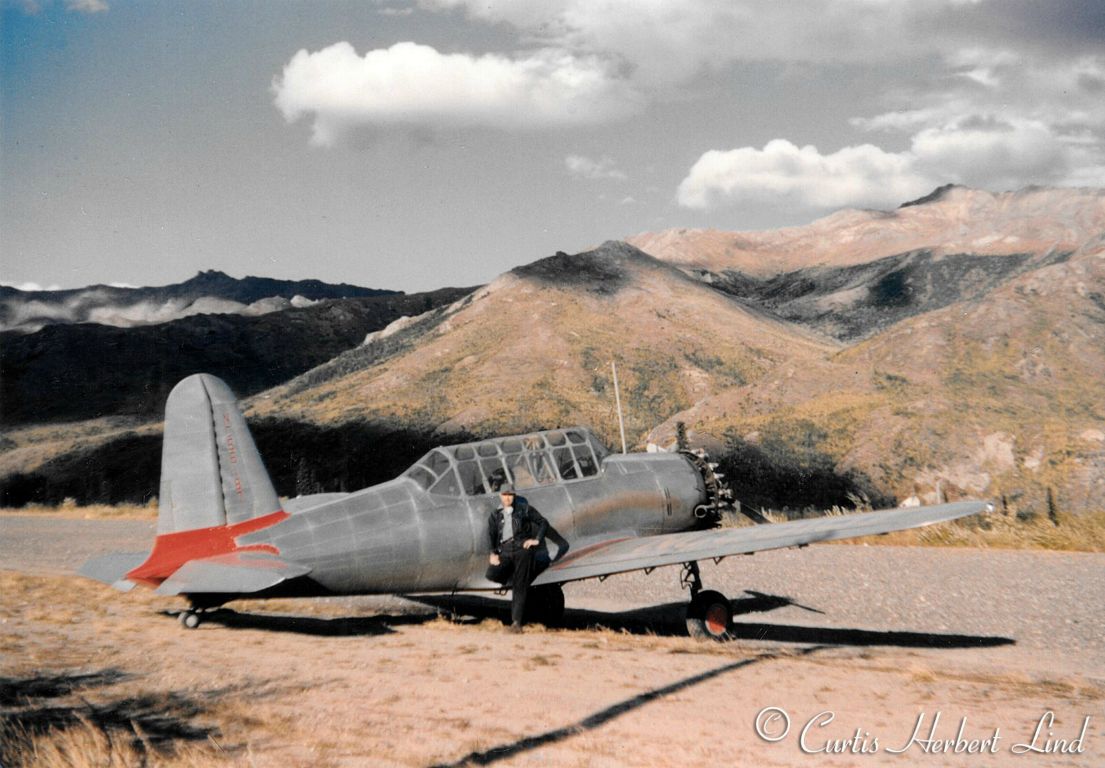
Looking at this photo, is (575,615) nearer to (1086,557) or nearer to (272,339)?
(1086,557)

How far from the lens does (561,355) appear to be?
182 ft

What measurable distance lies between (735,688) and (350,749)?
372cm

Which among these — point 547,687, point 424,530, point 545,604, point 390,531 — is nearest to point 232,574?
point 390,531

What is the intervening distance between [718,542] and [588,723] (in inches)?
204

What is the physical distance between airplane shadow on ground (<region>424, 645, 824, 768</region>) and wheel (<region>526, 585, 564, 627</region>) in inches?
148

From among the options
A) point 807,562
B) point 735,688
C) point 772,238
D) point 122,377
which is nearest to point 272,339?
point 122,377

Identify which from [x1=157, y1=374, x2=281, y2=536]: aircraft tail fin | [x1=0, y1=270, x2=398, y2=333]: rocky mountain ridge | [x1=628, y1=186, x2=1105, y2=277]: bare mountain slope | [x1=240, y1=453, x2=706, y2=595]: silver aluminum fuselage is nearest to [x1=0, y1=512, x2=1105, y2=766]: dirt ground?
[x1=240, y1=453, x2=706, y2=595]: silver aluminum fuselage

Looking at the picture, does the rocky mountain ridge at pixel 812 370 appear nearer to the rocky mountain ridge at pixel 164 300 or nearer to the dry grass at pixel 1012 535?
the dry grass at pixel 1012 535

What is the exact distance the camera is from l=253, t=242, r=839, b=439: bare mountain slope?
165 ft

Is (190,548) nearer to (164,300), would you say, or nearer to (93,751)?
(93,751)

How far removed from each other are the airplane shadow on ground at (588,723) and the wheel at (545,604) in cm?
376

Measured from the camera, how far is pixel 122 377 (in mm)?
98500

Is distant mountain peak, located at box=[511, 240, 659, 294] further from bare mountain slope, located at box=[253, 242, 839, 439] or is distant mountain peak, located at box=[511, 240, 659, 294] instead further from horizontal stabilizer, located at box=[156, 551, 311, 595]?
horizontal stabilizer, located at box=[156, 551, 311, 595]

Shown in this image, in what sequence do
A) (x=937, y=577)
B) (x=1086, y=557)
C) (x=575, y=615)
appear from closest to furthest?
(x=575, y=615) → (x=937, y=577) → (x=1086, y=557)
